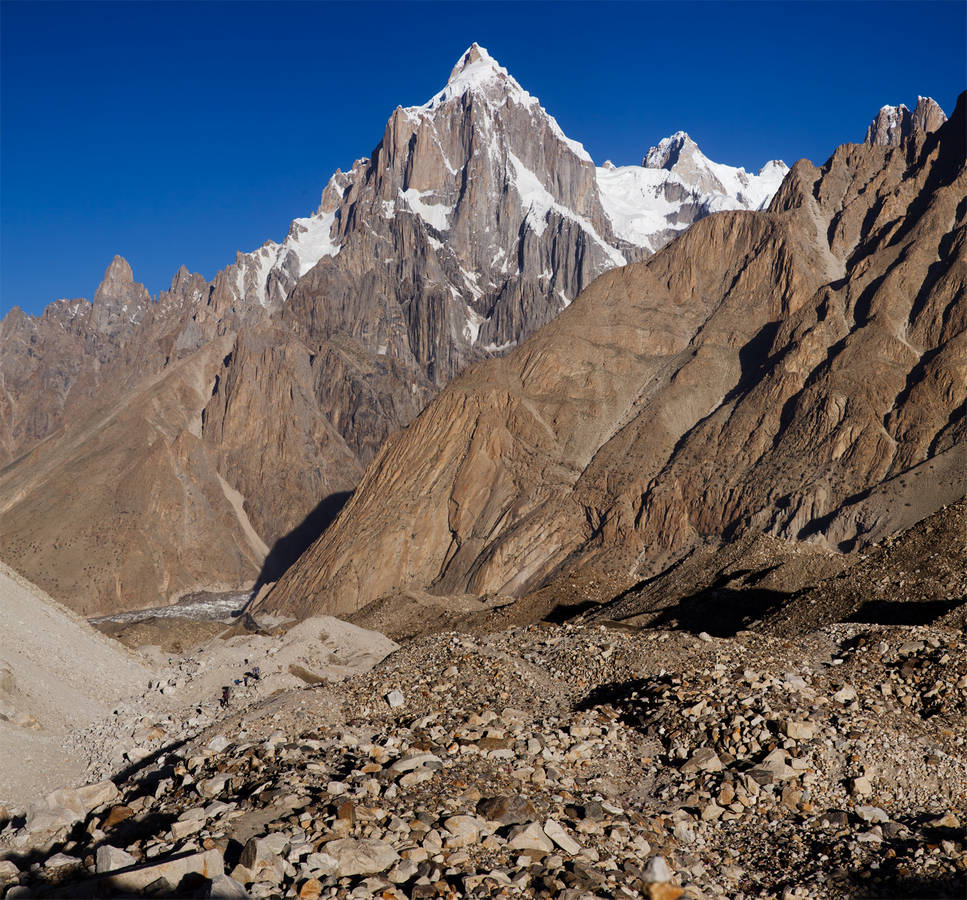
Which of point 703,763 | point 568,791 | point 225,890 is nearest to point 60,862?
point 225,890

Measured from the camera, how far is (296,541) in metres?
128

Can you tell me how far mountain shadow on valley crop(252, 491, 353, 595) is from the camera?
400ft

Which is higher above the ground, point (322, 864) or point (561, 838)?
→ point (561, 838)

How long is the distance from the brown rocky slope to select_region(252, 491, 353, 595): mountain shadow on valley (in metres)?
34.9

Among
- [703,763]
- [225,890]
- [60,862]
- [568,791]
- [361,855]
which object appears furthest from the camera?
[703,763]

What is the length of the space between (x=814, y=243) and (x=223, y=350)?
95.6m

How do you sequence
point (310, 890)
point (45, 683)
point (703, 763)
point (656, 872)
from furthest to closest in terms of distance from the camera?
1. point (45, 683)
2. point (703, 763)
3. point (656, 872)
4. point (310, 890)

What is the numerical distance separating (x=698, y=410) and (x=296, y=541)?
63813mm

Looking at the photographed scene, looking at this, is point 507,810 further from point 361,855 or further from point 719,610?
point 719,610

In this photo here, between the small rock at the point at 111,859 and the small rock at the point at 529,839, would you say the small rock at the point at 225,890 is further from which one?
the small rock at the point at 529,839

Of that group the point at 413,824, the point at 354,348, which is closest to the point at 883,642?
the point at 413,824

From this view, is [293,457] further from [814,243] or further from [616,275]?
[814,243]

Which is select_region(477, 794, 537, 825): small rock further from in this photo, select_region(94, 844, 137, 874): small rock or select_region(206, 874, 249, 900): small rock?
select_region(94, 844, 137, 874): small rock

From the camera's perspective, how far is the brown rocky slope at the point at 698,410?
243ft
